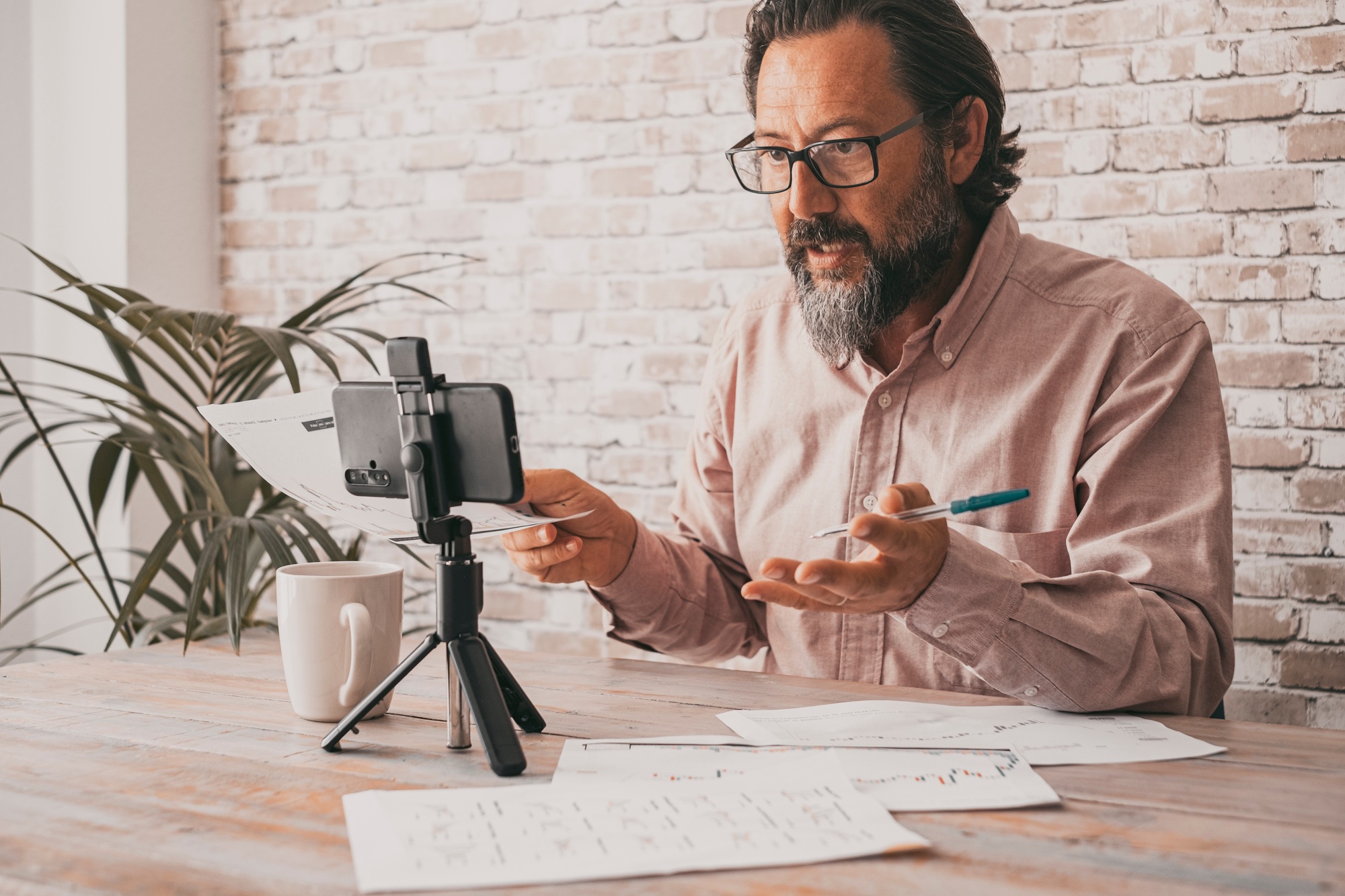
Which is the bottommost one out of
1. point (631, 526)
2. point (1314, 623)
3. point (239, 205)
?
point (1314, 623)

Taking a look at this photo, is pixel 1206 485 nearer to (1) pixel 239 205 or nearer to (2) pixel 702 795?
(2) pixel 702 795

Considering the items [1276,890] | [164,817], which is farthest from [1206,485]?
[164,817]

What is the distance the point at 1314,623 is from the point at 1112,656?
103cm

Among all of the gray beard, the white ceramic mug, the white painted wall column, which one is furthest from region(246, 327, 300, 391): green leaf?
the white painted wall column

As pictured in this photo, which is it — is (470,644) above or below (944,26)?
below

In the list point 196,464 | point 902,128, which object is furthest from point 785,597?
point 196,464

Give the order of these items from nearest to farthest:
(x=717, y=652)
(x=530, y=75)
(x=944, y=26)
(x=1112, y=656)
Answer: (x=1112, y=656) < (x=944, y=26) < (x=717, y=652) < (x=530, y=75)

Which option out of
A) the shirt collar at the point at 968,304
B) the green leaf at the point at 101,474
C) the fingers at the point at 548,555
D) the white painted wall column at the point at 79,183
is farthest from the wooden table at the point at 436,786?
the white painted wall column at the point at 79,183

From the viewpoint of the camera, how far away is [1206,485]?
1.21 m

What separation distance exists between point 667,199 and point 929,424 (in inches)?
41.6

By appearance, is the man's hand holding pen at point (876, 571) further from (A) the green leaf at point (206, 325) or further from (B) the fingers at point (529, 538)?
(A) the green leaf at point (206, 325)

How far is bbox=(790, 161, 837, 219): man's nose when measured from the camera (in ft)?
4.55

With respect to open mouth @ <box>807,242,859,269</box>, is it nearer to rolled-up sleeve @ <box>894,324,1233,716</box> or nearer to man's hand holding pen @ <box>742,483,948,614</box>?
rolled-up sleeve @ <box>894,324,1233,716</box>

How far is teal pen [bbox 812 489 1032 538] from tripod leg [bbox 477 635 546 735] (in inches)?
11.5
